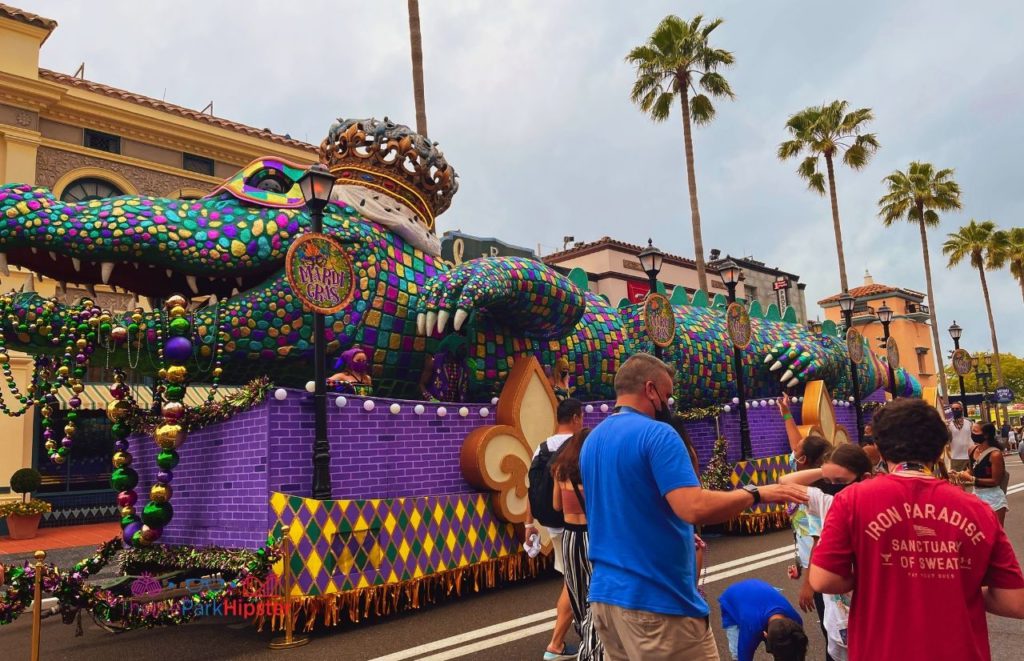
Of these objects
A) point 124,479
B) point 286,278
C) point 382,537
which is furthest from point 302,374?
point 382,537

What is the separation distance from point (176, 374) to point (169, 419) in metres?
0.38

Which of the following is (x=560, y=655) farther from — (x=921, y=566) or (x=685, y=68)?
(x=685, y=68)

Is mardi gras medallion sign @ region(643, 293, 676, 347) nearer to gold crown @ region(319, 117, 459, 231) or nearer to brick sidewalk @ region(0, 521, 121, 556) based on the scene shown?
gold crown @ region(319, 117, 459, 231)

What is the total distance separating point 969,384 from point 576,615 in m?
77.9

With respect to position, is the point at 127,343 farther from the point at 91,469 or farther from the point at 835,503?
the point at 91,469

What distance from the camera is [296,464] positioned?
560 centimetres

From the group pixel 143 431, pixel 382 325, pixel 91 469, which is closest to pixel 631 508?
pixel 382 325

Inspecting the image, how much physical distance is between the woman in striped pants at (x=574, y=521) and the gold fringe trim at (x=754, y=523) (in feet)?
20.0

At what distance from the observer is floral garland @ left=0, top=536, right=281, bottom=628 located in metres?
4.32

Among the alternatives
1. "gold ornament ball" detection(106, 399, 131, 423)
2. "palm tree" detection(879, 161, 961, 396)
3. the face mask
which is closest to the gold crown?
"gold ornament ball" detection(106, 399, 131, 423)

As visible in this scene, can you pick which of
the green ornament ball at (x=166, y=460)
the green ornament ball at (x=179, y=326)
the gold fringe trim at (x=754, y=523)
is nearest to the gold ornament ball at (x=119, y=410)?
the green ornament ball at (x=166, y=460)

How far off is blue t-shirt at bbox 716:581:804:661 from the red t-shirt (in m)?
0.94

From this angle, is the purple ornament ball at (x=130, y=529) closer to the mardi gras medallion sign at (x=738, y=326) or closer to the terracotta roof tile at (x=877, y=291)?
the mardi gras medallion sign at (x=738, y=326)

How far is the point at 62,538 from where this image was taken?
13258mm
